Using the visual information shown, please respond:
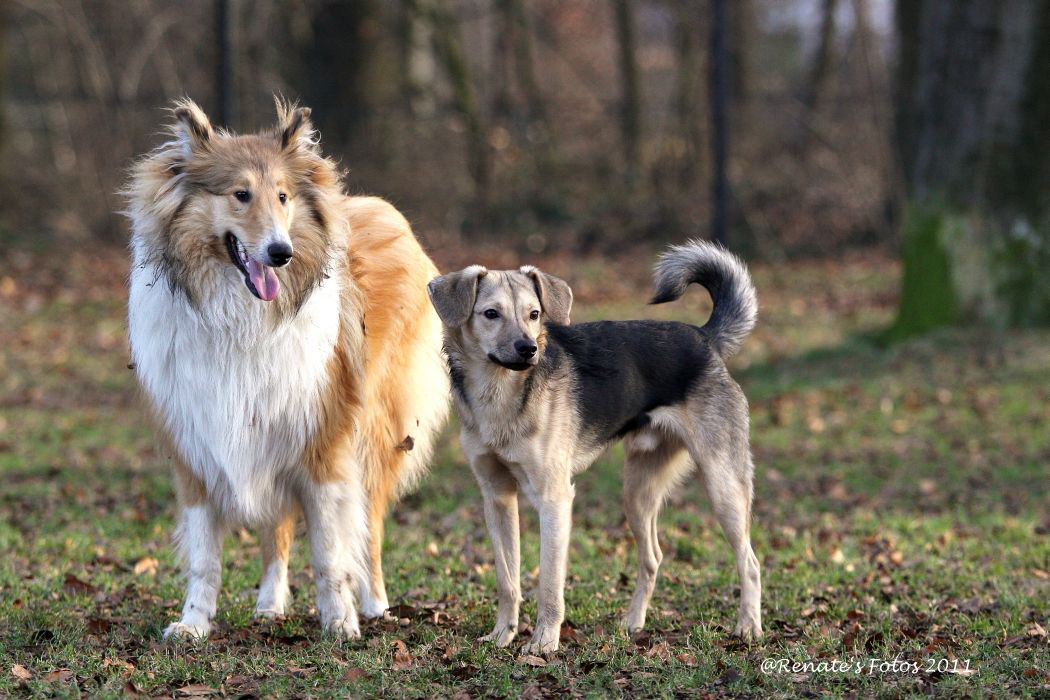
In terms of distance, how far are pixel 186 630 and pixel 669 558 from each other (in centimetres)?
288

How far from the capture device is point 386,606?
19.4 feet

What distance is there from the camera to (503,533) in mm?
5406

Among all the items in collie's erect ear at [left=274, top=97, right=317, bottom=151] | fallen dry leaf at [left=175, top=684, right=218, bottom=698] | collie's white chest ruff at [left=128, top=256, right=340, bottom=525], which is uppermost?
collie's erect ear at [left=274, top=97, right=317, bottom=151]

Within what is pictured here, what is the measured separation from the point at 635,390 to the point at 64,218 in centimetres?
1403

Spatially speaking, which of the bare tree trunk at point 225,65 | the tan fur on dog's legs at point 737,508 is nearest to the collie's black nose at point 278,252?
the tan fur on dog's legs at point 737,508

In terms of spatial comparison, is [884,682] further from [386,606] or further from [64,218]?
[64,218]

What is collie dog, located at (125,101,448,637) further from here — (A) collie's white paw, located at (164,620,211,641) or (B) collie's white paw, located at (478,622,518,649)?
(B) collie's white paw, located at (478,622,518,649)

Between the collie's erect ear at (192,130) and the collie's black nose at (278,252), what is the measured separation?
0.58m

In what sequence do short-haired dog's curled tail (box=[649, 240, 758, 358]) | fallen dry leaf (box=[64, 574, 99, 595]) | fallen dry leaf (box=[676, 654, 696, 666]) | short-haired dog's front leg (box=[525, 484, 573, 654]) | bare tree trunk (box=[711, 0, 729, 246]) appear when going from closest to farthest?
1. fallen dry leaf (box=[676, 654, 696, 666])
2. short-haired dog's front leg (box=[525, 484, 573, 654])
3. short-haired dog's curled tail (box=[649, 240, 758, 358])
4. fallen dry leaf (box=[64, 574, 99, 595])
5. bare tree trunk (box=[711, 0, 729, 246])

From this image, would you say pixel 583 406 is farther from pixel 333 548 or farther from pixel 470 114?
pixel 470 114

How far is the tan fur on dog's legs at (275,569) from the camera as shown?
579cm

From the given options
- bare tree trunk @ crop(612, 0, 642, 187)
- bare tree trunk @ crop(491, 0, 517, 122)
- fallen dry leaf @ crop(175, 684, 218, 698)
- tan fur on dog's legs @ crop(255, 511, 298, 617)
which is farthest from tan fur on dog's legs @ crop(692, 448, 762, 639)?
bare tree trunk @ crop(491, 0, 517, 122)

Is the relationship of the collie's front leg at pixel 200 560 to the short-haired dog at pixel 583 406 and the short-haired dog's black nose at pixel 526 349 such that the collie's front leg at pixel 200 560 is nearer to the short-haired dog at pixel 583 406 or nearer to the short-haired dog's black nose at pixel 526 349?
the short-haired dog at pixel 583 406

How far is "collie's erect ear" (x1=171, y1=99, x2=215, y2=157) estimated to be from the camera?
→ 5.15 m
